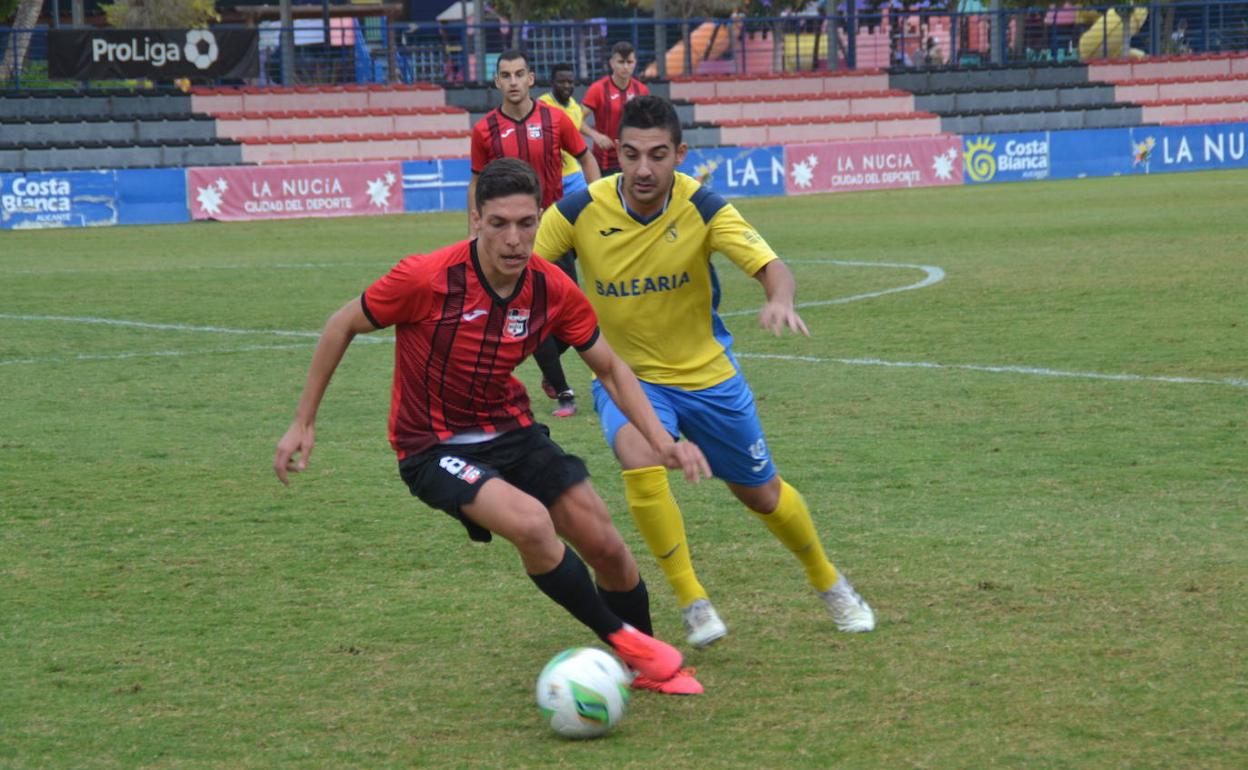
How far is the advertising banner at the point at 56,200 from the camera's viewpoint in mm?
24797

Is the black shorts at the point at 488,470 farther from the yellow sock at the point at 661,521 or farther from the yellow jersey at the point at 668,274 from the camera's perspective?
the yellow jersey at the point at 668,274

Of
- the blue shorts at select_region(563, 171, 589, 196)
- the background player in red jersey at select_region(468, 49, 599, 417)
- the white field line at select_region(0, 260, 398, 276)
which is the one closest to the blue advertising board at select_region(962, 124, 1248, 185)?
the white field line at select_region(0, 260, 398, 276)

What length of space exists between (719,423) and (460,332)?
1.10 metres

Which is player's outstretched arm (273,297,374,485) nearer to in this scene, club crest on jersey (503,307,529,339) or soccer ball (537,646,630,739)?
club crest on jersey (503,307,529,339)

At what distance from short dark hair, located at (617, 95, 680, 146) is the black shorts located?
3.76ft

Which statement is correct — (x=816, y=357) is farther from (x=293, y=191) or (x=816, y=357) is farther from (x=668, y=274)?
(x=293, y=191)

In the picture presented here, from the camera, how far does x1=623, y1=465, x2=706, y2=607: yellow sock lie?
5.14 metres

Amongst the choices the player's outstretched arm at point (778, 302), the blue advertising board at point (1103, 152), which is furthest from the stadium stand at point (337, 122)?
the player's outstretched arm at point (778, 302)

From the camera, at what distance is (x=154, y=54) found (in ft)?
99.6

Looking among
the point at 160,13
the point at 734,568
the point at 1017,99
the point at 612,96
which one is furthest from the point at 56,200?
the point at 160,13

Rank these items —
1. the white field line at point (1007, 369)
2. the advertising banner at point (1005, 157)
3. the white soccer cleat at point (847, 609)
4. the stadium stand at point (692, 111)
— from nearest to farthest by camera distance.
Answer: the white soccer cleat at point (847, 609), the white field line at point (1007, 369), the stadium stand at point (692, 111), the advertising banner at point (1005, 157)

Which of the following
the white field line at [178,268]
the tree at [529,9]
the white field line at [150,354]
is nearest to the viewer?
the white field line at [150,354]

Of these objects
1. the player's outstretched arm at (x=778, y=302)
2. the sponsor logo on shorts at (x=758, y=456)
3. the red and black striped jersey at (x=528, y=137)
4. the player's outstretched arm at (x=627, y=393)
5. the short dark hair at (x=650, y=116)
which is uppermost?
the short dark hair at (x=650, y=116)

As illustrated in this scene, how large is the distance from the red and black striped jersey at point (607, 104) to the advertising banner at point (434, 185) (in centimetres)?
1140
